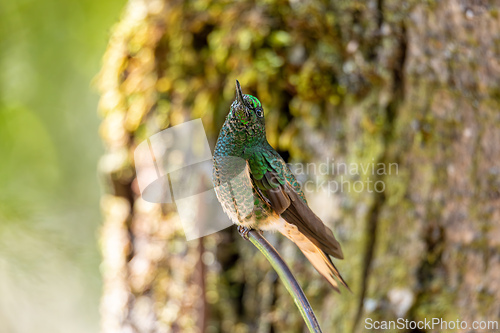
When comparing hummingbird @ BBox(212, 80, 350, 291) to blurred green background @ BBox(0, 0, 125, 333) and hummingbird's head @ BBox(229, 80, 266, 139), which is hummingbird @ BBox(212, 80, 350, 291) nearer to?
hummingbird's head @ BBox(229, 80, 266, 139)

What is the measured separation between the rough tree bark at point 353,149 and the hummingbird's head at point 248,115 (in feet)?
2.98

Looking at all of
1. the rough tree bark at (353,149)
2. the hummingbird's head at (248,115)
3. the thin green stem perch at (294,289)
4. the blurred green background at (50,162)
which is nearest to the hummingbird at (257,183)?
the hummingbird's head at (248,115)

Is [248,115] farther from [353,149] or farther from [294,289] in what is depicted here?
[353,149]

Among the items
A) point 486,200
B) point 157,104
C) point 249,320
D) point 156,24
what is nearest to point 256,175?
point 486,200

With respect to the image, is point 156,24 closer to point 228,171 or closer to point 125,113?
point 125,113

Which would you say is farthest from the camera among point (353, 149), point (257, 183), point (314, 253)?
point (353, 149)

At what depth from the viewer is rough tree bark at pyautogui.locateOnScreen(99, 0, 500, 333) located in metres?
1.42

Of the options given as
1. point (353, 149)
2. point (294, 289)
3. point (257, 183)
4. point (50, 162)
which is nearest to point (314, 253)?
point (257, 183)

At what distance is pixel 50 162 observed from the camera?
10.0ft

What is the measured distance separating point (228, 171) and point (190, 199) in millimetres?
1092

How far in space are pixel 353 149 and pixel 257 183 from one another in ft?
2.89

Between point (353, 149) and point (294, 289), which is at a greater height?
point (353, 149)

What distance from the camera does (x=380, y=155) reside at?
1.53 m

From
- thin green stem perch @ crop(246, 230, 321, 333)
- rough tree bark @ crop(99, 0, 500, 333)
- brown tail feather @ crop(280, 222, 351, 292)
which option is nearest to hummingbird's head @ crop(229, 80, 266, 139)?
thin green stem perch @ crop(246, 230, 321, 333)
